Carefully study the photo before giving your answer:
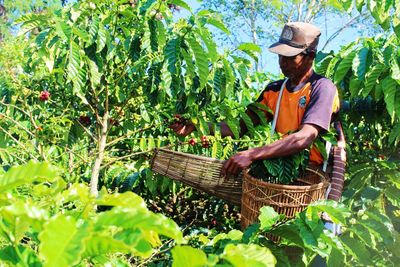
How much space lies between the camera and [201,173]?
2.37 metres

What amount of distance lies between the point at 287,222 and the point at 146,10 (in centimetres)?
96

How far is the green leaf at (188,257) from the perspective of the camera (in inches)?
34.9

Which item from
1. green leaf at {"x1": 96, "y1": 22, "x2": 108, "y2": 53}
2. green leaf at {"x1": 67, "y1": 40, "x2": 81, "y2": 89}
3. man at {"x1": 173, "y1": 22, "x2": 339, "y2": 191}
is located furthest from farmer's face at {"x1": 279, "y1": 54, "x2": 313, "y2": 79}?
green leaf at {"x1": 67, "y1": 40, "x2": 81, "y2": 89}

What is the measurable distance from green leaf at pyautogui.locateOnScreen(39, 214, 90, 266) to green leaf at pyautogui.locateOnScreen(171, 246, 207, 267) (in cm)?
18

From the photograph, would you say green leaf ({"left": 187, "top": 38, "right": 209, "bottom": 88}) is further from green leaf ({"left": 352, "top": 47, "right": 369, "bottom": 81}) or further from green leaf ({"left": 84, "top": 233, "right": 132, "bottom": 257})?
green leaf ({"left": 84, "top": 233, "right": 132, "bottom": 257})

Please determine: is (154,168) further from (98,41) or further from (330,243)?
(330,243)

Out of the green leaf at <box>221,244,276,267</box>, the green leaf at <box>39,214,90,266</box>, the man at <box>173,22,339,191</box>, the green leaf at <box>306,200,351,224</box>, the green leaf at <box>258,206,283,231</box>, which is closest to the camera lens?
the green leaf at <box>39,214,90,266</box>

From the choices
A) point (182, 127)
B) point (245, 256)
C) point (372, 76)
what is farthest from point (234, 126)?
point (245, 256)

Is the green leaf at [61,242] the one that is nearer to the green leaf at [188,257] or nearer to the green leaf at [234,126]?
the green leaf at [188,257]

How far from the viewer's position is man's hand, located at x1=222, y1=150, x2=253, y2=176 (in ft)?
7.11

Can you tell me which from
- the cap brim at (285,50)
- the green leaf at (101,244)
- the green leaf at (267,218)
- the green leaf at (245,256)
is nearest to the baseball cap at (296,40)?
the cap brim at (285,50)

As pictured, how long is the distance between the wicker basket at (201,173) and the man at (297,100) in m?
0.11

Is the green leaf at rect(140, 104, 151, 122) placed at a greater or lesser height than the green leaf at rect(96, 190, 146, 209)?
lesser

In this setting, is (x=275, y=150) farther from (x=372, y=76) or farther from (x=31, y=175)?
(x=31, y=175)
